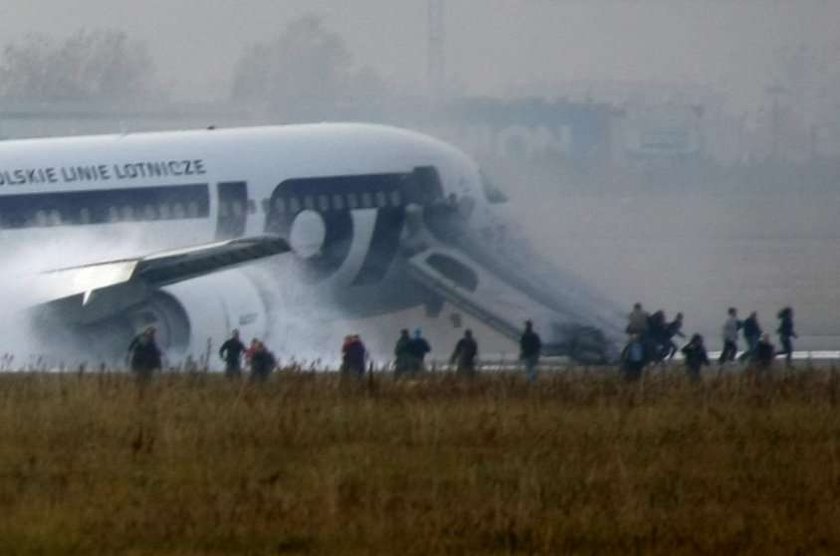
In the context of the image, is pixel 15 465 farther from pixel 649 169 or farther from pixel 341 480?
pixel 649 169

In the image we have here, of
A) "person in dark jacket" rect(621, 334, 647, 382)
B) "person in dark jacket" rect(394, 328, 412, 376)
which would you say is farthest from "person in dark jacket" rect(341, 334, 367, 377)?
"person in dark jacket" rect(621, 334, 647, 382)

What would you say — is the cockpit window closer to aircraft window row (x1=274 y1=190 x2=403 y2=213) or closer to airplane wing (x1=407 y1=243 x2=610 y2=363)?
airplane wing (x1=407 y1=243 x2=610 y2=363)

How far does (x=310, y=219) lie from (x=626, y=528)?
2383cm

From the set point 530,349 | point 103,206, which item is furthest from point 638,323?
point 103,206

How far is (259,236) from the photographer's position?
Result: 134 feet

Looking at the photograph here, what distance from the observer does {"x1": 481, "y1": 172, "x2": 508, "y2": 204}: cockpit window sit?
44750 mm

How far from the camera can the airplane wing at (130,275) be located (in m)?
39.3

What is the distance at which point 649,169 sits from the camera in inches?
3300

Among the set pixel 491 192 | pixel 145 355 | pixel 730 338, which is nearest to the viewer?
pixel 145 355

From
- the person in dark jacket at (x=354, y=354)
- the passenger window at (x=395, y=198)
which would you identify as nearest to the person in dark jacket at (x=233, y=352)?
the person in dark jacket at (x=354, y=354)

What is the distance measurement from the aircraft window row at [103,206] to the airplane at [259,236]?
2cm

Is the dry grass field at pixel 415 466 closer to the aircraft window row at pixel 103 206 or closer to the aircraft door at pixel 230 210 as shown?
the aircraft window row at pixel 103 206

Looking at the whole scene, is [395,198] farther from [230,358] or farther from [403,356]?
[230,358]

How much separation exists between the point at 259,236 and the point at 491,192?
5.80m
